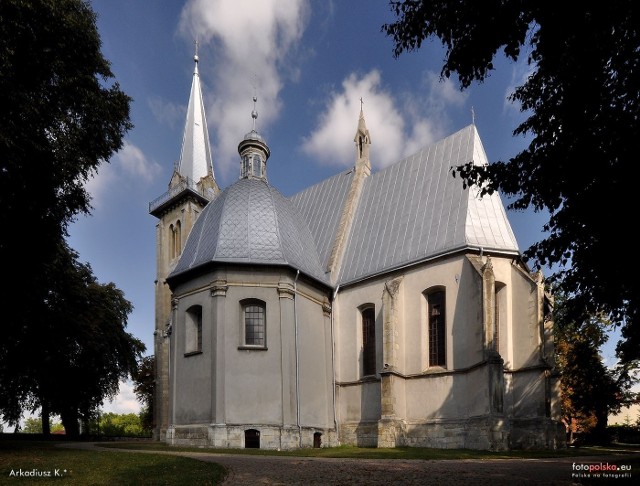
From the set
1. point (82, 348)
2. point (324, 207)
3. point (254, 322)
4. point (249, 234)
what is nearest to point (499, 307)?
point (254, 322)

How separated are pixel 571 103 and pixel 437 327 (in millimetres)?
16561

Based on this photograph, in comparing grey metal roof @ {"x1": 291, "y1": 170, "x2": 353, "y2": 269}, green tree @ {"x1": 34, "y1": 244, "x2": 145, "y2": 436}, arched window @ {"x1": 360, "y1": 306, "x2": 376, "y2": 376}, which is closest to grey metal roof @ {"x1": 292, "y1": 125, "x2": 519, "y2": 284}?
grey metal roof @ {"x1": 291, "y1": 170, "x2": 353, "y2": 269}

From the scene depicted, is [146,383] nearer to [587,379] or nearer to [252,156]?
[252,156]

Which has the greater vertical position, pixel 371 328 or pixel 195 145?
pixel 195 145

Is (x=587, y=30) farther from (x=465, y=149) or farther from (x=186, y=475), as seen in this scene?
(x=465, y=149)

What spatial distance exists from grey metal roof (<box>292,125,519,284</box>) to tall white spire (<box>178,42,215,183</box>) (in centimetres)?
1268

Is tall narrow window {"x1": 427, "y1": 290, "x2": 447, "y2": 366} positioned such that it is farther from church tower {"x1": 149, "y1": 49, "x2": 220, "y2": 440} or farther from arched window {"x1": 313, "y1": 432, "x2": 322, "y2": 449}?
church tower {"x1": 149, "y1": 49, "x2": 220, "y2": 440}

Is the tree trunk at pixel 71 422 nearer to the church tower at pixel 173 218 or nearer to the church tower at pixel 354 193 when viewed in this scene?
the church tower at pixel 173 218

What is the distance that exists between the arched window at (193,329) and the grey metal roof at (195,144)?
54.6 feet

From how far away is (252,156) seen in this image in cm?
3103

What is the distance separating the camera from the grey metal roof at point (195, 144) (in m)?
41.4

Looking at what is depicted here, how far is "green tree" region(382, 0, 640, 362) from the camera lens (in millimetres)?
8266

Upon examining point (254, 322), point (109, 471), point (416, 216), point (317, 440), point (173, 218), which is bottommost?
point (317, 440)

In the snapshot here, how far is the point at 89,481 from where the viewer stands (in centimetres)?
1040
